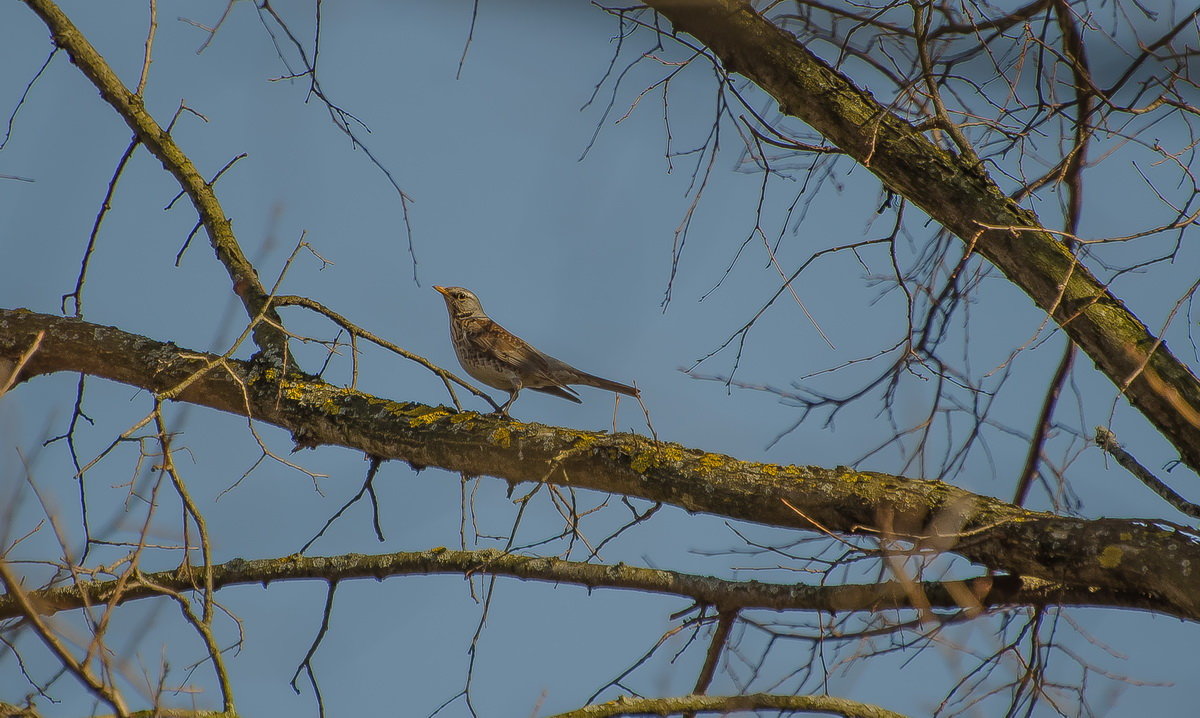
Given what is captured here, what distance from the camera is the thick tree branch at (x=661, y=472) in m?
2.83

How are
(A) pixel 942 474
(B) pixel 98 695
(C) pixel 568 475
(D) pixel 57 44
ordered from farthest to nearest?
(D) pixel 57 44 → (A) pixel 942 474 → (C) pixel 568 475 → (B) pixel 98 695

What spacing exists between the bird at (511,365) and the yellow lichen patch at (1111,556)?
2929mm

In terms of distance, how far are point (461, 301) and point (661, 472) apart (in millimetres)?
3885

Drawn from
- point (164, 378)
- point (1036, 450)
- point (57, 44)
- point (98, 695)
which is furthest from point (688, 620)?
point (57, 44)

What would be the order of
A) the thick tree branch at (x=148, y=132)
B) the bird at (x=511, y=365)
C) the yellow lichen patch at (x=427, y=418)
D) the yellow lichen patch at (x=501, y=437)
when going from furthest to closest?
the bird at (x=511, y=365)
the thick tree branch at (x=148, y=132)
the yellow lichen patch at (x=427, y=418)
the yellow lichen patch at (x=501, y=437)

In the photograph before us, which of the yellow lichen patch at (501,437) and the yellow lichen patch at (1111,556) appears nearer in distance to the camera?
the yellow lichen patch at (1111,556)

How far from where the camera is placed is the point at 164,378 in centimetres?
383

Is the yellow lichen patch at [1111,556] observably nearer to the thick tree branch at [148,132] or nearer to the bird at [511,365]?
the bird at [511,365]

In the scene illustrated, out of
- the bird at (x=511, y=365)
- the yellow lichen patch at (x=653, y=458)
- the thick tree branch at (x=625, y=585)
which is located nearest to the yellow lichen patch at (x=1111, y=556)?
the thick tree branch at (x=625, y=585)

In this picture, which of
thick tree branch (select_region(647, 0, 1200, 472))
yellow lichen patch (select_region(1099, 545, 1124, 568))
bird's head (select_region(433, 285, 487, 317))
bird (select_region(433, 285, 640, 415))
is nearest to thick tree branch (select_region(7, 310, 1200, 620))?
yellow lichen patch (select_region(1099, 545, 1124, 568))

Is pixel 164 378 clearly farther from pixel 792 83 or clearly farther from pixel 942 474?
pixel 942 474

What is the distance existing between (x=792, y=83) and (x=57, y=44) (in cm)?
313

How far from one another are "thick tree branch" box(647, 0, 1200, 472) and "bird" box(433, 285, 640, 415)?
2.35m

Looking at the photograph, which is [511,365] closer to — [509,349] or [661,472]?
[509,349]
